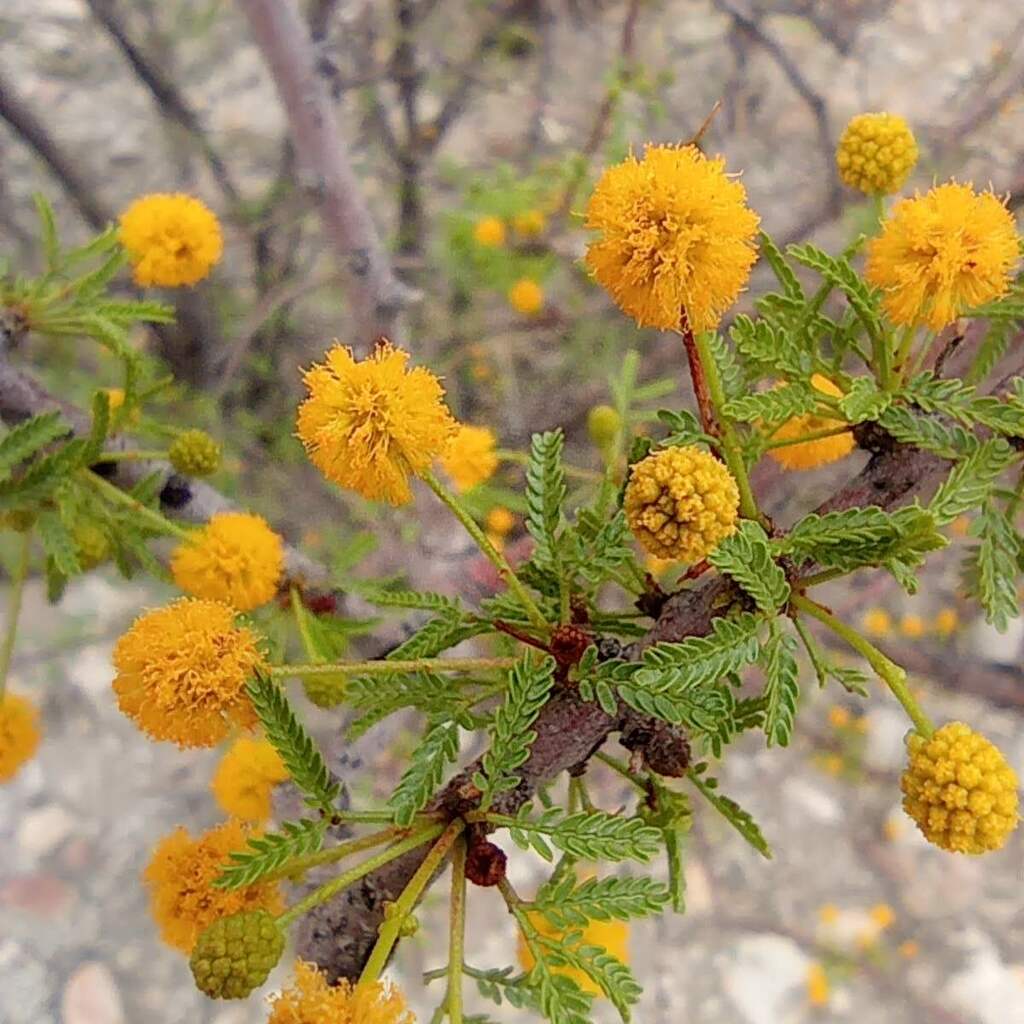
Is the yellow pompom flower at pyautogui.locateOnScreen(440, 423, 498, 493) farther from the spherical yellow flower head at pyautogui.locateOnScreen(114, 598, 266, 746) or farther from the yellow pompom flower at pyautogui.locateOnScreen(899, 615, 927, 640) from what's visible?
the yellow pompom flower at pyautogui.locateOnScreen(899, 615, 927, 640)

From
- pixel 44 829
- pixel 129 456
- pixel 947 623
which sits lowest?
pixel 44 829

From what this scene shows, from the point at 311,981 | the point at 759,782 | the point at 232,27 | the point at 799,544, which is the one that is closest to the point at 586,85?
the point at 232,27

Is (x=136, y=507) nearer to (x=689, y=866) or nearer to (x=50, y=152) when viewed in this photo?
(x=50, y=152)

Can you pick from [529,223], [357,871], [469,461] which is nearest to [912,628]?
[529,223]

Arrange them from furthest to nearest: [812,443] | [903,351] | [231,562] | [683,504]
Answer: [231,562] → [812,443] → [903,351] → [683,504]

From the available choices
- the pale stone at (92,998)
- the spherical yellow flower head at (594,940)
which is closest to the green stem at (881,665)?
the spherical yellow flower head at (594,940)

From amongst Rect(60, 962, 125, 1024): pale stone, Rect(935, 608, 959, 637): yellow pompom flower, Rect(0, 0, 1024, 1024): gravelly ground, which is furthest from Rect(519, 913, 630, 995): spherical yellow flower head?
Rect(935, 608, 959, 637): yellow pompom flower
